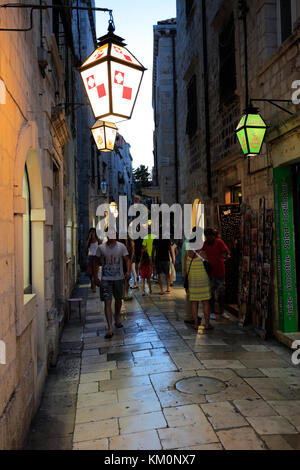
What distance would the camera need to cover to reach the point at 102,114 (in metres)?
4.62

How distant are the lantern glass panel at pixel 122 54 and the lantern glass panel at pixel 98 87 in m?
0.17

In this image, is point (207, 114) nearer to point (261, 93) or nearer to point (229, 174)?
point (229, 174)

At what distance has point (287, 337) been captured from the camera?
5.93 m

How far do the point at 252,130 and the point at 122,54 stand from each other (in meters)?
2.74

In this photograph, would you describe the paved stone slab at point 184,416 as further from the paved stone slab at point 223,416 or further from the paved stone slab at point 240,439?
the paved stone slab at point 240,439

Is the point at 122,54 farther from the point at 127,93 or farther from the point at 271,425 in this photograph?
the point at 271,425

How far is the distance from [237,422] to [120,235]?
19.6 feet

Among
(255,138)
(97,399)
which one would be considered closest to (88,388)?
(97,399)

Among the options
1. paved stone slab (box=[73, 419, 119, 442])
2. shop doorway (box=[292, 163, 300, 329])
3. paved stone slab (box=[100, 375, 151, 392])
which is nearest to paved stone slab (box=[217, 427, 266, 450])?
paved stone slab (box=[73, 419, 119, 442])

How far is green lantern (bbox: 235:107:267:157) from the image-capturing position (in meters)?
6.33

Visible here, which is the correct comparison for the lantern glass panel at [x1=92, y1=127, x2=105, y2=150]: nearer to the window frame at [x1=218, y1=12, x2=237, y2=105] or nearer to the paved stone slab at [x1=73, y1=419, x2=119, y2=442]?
the window frame at [x1=218, y1=12, x2=237, y2=105]

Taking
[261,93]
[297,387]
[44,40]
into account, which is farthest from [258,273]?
[44,40]

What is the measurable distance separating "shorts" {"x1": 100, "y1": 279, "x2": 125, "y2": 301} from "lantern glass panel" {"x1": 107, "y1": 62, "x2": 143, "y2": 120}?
3.27 m

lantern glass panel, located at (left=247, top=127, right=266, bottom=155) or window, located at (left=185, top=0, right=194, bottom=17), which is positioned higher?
window, located at (left=185, top=0, right=194, bottom=17)
